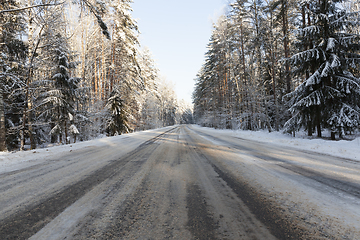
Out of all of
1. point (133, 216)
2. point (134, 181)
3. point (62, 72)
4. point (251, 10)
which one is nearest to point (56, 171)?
point (134, 181)

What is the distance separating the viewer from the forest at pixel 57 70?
7.86 metres

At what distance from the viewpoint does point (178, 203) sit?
204cm

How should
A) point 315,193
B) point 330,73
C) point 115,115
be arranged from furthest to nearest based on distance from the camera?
point 115,115
point 330,73
point 315,193

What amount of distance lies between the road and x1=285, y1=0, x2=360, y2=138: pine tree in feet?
22.4

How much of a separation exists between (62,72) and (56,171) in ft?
38.2

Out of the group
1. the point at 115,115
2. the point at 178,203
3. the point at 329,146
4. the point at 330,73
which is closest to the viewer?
the point at 178,203

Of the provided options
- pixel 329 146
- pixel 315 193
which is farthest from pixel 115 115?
pixel 315 193

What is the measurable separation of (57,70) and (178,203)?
14.5 m

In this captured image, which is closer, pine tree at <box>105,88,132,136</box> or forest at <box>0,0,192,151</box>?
forest at <box>0,0,192,151</box>

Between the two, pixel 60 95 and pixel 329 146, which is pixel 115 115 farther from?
pixel 329 146

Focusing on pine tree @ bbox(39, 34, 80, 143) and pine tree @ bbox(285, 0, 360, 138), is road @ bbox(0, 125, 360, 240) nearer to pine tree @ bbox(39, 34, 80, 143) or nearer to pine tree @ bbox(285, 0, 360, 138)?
pine tree @ bbox(285, 0, 360, 138)

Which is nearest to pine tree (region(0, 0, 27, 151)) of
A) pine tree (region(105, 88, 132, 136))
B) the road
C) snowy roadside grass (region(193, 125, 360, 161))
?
the road

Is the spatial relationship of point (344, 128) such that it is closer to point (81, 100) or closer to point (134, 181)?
point (134, 181)

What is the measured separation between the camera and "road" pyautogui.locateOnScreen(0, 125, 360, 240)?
150cm
